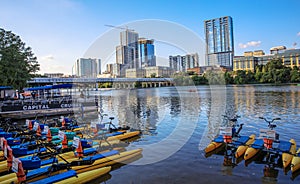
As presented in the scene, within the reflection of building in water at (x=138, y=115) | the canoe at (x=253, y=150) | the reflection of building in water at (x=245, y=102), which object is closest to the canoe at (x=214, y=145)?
the canoe at (x=253, y=150)

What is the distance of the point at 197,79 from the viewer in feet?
378

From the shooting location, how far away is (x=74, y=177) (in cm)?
993

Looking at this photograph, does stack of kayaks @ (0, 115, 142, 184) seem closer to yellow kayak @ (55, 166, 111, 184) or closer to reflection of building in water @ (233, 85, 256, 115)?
yellow kayak @ (55, 166, 111, 184)

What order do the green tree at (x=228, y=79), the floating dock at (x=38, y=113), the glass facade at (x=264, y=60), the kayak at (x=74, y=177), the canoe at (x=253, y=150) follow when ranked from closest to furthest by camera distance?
the kayak at (x=74, y=177) < the canoe at (x=253, y=150) < the floating dock at (x=38, y=113) < the green tree at (x=228, y=79) < the glass facade at (x=264, y=60)

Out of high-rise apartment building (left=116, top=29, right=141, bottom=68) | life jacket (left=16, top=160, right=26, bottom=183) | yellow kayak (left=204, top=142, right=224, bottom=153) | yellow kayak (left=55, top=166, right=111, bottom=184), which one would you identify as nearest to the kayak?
yellow kayak (left=55, top=166, right=111, bottom=184)

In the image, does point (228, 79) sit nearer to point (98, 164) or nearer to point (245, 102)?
point (245, 102)

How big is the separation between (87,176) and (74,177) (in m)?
0.70

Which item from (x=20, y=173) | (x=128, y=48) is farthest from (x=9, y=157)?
(x=128, y=48)

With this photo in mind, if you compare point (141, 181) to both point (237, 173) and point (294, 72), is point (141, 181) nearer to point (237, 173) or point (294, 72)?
point (237, 173)

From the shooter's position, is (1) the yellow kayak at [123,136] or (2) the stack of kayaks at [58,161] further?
(1) the yellow kayak at [123,136]

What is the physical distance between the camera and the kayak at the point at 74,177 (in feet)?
30.4

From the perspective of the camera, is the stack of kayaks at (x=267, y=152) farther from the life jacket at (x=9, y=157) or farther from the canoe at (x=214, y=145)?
the life jacket at (x=9, y=157)

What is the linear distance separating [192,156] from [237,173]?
10.4 feet

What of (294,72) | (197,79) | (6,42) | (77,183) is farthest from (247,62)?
(77,183)
